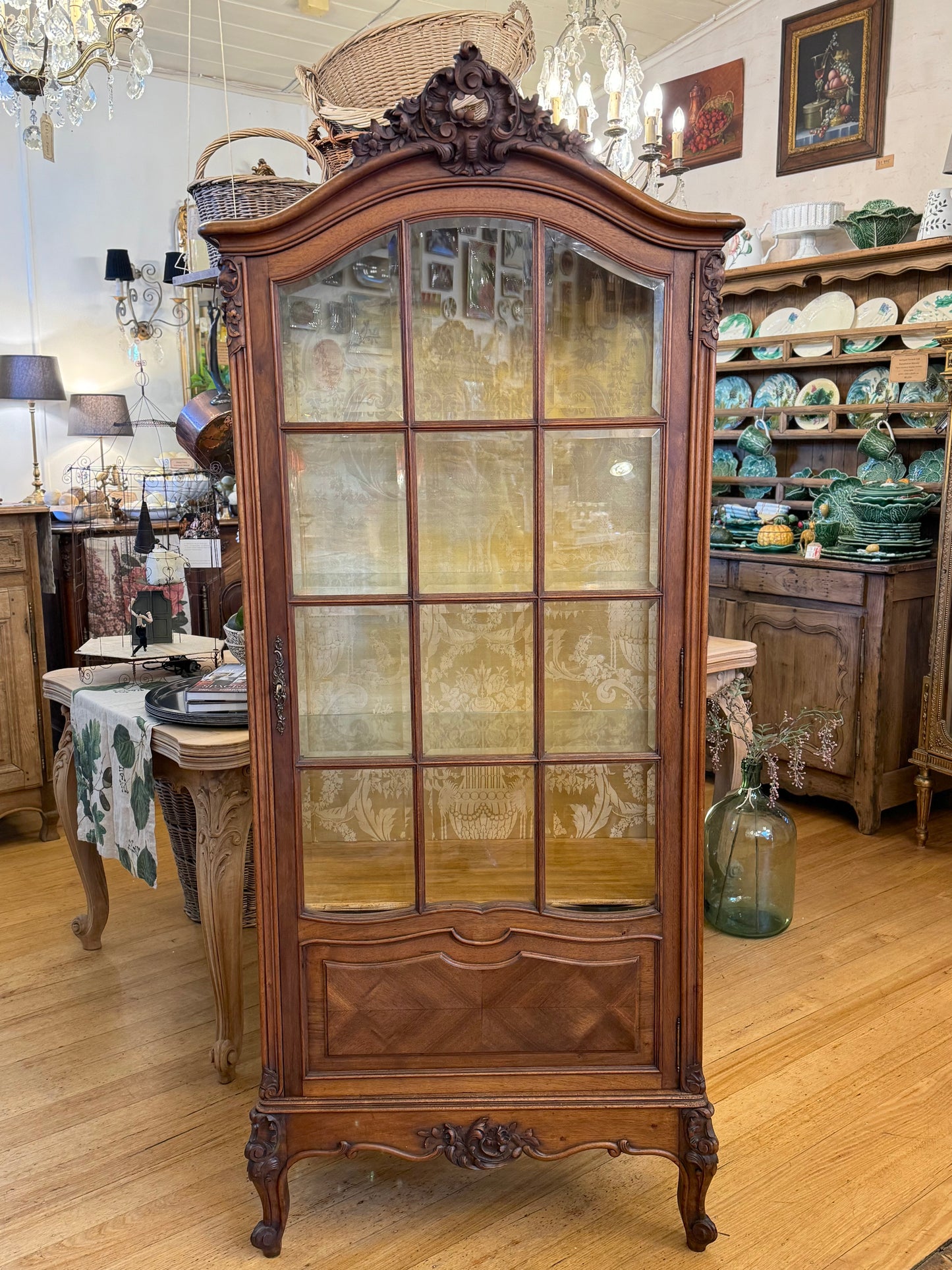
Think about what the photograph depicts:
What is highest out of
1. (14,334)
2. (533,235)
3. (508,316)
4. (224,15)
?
(224,15)

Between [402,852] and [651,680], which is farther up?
[651,680]

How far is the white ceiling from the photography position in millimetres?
4570

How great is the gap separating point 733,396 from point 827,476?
0.68m

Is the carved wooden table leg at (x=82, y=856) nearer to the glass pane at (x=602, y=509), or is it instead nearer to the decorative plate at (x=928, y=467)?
the glass pane at (x=602, y=509)

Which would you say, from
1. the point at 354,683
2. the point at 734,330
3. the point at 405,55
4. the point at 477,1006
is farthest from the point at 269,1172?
the point at 734,330

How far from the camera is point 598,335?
5.42ft

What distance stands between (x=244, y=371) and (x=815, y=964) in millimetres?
2161

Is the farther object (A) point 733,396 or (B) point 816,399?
(A) point 733,396

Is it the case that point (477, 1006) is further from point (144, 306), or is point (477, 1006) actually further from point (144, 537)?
point (144, 306)

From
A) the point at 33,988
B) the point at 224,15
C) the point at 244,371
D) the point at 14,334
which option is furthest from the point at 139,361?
the point at 244,371

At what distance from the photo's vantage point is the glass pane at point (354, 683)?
1730mm

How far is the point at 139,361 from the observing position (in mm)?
5441

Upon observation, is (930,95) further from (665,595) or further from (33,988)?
(33,988)

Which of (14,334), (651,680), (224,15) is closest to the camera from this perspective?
(651,680)
